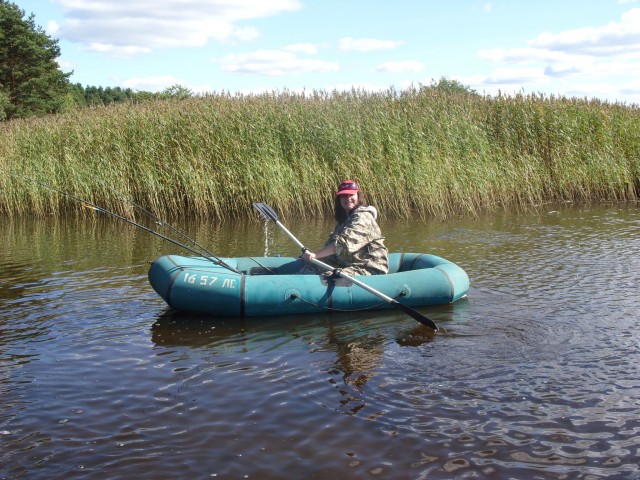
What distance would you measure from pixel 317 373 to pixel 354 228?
2.21 m

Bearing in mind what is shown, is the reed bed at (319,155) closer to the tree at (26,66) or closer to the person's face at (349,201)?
the person's face at (349,201)

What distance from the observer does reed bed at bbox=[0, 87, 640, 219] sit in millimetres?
13750

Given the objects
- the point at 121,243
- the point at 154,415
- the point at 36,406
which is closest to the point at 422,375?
the point at 154,415

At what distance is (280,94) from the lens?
646 inches

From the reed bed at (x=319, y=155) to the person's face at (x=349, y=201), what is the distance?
6223 mm

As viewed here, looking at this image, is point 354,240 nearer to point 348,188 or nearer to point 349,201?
point 349,201

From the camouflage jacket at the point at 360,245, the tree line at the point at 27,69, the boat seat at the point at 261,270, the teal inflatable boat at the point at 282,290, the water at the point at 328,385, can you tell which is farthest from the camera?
the tree line at the point at 27,69

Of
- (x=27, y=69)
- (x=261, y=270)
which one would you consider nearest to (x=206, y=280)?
(x=261, y=270)

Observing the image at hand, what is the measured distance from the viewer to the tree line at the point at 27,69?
3149cm

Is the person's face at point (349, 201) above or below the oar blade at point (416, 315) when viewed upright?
above

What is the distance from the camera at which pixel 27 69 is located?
3281 cm

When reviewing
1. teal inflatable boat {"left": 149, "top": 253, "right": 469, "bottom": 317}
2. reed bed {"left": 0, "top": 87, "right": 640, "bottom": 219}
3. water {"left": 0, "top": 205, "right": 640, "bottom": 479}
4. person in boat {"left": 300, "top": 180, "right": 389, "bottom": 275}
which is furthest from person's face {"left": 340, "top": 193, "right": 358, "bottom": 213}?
reed bed {"left": 0, "top": 87, "right": 640, "bottom": 219}

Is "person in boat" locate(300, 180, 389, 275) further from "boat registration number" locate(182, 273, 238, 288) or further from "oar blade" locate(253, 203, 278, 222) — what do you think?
"boat registration number" locate(182, 273, 238, 288)

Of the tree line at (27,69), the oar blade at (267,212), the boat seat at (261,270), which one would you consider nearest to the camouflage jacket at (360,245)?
the oar blade at (267,212)
